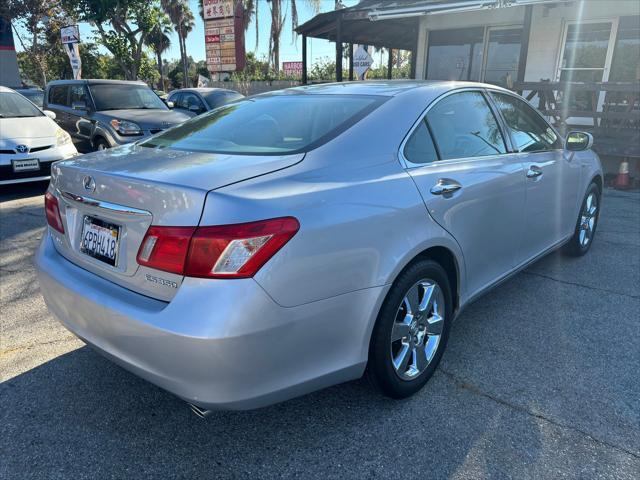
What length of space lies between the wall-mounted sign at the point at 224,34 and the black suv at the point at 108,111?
44.3ft

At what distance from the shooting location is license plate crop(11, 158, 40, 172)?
6.92 m

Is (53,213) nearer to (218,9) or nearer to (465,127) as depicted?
(465,127)

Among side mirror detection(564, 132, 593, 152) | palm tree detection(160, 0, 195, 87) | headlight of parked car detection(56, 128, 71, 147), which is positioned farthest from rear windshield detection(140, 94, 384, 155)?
palm tree detection(160, 0, 195, 87)

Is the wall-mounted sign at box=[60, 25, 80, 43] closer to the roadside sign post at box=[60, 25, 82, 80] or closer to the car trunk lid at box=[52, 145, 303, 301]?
the roadside sign post at box=[60, 25, 82, 80]

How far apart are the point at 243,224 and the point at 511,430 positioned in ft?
5.27

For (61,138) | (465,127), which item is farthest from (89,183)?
(61,138)

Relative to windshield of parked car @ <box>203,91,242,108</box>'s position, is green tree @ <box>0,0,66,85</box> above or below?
above

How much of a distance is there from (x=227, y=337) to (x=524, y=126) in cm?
293

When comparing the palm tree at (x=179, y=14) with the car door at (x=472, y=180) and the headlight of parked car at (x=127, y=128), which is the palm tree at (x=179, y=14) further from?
the car door at (x=472, y=180)

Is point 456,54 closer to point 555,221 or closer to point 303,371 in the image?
point 555,221

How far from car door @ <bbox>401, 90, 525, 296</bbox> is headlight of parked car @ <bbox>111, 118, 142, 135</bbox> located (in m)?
6.93

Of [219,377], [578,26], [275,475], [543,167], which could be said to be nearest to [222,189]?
[219,377]

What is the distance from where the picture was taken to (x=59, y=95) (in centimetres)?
1019

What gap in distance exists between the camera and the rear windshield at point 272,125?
A: 2.46 meters
